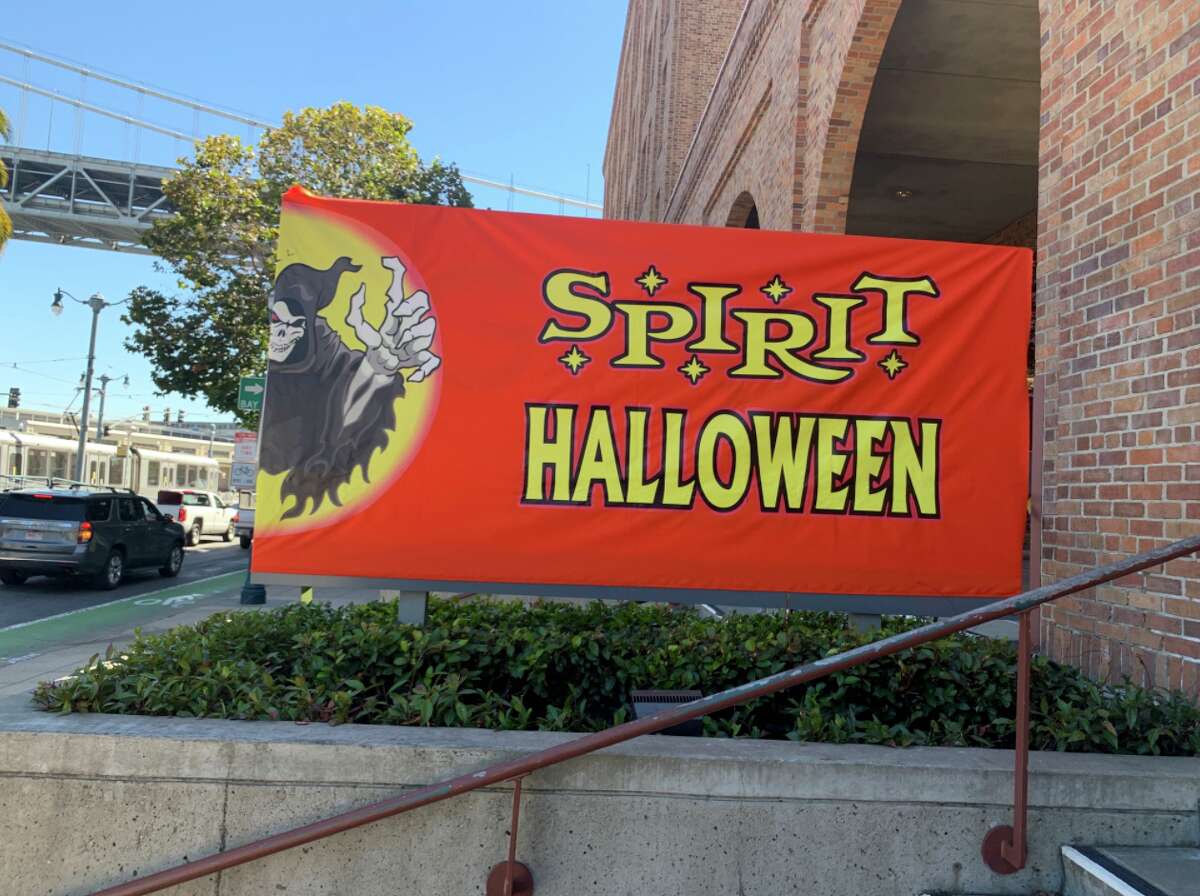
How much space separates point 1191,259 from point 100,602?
48.9 feet

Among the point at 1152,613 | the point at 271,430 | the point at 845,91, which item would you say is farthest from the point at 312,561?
the point at 845,91

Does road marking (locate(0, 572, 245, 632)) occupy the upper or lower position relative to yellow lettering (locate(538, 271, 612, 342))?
lower

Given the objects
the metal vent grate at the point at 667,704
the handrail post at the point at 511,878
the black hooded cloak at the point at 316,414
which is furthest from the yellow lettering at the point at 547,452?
the handrail post at the point at 511,878

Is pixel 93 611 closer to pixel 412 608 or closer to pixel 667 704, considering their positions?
pixel 412 608

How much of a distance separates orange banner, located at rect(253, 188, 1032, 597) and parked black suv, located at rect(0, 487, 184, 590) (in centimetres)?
1277

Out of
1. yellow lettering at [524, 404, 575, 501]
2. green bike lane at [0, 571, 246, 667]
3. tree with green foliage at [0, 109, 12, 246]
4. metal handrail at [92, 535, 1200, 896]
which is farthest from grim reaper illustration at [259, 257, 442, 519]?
tree with green foliage at [0, 109, 12, 246]

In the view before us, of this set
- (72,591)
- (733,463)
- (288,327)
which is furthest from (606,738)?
(72,591)

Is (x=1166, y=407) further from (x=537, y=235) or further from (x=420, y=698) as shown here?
(x=420, y=698)

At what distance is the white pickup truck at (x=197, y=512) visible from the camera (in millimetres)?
24719

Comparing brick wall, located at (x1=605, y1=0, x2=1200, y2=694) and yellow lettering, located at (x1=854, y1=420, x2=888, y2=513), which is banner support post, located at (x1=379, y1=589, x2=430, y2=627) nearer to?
yellow lettering, located at (x1=854, y1=420, x2=888, y2=513)

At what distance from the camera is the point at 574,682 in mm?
3867

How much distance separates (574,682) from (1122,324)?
2.94 metres

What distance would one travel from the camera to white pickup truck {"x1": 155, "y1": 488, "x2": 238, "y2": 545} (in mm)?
24719

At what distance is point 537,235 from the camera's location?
3.99 metres
